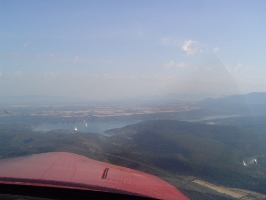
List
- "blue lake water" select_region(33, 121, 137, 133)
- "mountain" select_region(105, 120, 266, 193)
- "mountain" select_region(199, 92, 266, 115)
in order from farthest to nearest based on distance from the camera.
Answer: "mountain" select_region(199, 92, 266, 115) → "blue lake water" select_region(33, 121, 137, 133) → "mountain" select_region(105, 120, 266, 193)

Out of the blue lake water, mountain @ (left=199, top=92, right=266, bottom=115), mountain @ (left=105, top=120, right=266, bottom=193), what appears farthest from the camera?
mountain @ (left=199, top=92, right=266, bottom=115)

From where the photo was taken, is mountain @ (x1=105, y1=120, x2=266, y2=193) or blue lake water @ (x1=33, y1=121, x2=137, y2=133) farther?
blue lake water @ (x1=33, y1=121, x2=137, y2=133)

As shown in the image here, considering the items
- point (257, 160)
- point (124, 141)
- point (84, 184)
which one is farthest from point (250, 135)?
point (84, 184)

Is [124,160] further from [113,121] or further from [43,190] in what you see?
[113,121]

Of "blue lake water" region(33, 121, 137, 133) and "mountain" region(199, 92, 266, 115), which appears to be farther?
"mountain" region(199, 92, 266, 115)

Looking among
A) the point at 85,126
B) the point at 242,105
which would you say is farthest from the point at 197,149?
the point at 242,105

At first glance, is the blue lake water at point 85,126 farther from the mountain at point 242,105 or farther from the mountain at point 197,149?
the mountain at point 242,105

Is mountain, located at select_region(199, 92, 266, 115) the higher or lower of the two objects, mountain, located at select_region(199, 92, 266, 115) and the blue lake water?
the higher

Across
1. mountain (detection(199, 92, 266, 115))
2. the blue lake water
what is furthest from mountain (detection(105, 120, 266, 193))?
mountain (detection(199, 92, 266, 115))

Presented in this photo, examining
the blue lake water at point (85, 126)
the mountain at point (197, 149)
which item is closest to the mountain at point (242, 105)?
the mountain at point (197, 149)

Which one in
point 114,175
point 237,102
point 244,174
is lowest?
point 244,174

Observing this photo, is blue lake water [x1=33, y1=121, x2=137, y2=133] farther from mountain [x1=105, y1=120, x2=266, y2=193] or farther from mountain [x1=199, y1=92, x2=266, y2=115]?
mountain [x1=199, y1=92, x2=266, y2=115]
